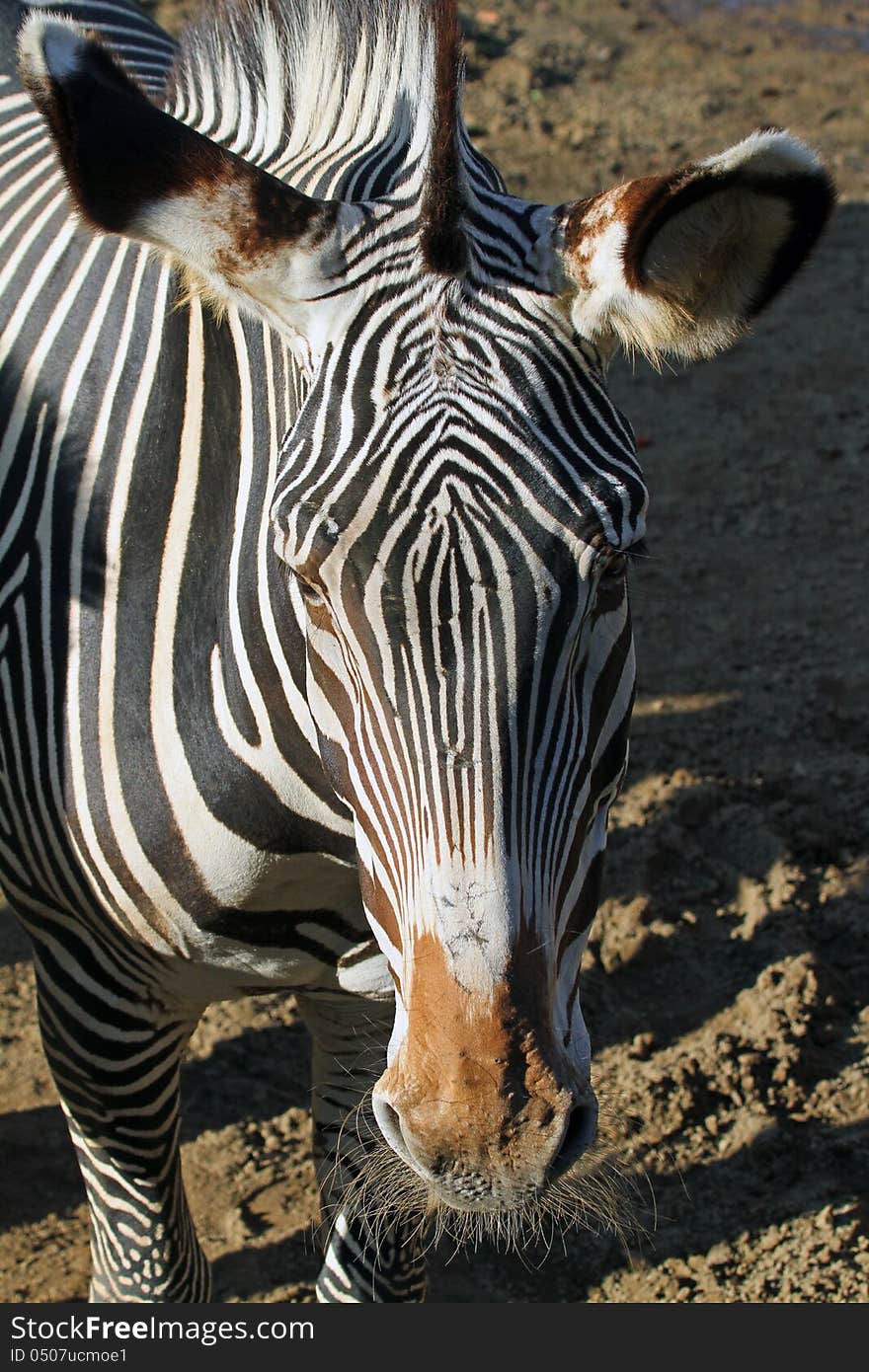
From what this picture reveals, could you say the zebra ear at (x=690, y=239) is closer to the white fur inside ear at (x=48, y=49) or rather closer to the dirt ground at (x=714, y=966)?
the dirt ground at (x=714, y=966)

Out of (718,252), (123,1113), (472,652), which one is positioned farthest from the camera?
(123,1113)

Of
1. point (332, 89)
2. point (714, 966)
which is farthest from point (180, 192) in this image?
point (714, 966)

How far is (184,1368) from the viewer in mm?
3701

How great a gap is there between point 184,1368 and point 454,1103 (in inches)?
77.9

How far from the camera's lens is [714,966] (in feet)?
Result: 17.7

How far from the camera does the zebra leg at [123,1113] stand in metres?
3.44

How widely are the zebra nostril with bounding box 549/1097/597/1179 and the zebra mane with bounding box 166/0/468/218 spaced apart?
5.00 feet

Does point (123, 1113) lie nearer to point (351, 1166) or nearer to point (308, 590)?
point (351, 1166)

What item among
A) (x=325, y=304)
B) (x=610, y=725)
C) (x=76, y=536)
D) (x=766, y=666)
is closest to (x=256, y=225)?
(x=325, y=304)

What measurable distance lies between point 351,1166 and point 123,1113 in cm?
74

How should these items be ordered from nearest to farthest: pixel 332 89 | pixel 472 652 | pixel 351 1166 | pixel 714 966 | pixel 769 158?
1. pixel 472 652
2. pixel 769 158
3. pixel 332 89
4. pixel 351 1166
5. pixel 714 966

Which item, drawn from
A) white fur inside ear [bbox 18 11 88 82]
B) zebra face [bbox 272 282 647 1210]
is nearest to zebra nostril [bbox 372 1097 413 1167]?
zebra face [bbox 272 282 647 1210]

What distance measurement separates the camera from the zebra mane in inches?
106

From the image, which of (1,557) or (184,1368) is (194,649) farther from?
(184,1368)
